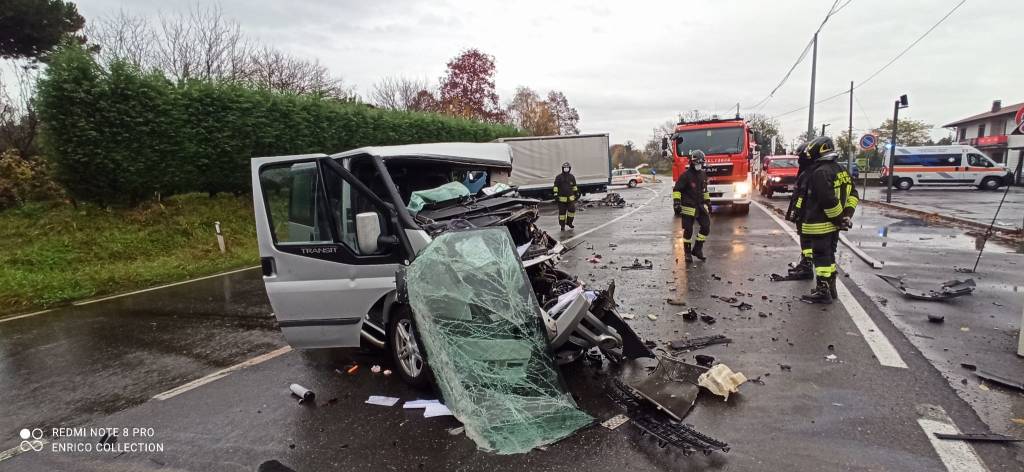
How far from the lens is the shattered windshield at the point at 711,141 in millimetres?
Result: 14625

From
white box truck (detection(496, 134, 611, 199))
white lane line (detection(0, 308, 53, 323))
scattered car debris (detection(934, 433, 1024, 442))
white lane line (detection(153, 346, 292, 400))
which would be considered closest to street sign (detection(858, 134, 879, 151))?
white box truck (detection(496, 134, 611, 199))

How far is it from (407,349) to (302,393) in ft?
2.87

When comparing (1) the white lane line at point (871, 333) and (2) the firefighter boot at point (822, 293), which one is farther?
(2) the firefighter boot at point (822, 293)

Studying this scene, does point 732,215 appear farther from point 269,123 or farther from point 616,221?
point 269,123

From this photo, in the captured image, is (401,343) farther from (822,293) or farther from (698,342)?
(822,293)

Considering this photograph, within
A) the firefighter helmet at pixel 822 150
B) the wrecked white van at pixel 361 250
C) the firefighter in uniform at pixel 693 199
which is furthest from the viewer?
the firefighter in uniform at pixel 693 199

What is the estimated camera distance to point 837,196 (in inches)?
230

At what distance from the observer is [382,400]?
369 centimetres

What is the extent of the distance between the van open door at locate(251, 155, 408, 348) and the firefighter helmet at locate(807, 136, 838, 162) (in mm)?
5367

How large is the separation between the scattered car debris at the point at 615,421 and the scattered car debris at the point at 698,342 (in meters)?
1.43

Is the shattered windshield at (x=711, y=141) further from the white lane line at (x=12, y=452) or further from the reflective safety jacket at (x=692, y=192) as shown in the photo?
the white lane line at (x=12, y=452)

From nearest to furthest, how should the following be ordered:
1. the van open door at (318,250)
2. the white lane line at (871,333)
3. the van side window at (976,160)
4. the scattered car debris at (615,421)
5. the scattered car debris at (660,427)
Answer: the scattered car debris at (660,427) → the scattered car debris at (615,421) → the van open door at (318,250) → the white lane line at (871,333) → the van side window at (976,160)

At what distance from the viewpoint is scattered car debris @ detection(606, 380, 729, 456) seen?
2.82 m

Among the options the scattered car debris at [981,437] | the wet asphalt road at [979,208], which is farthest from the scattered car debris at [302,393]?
the wet asphalt road at [979,208]
